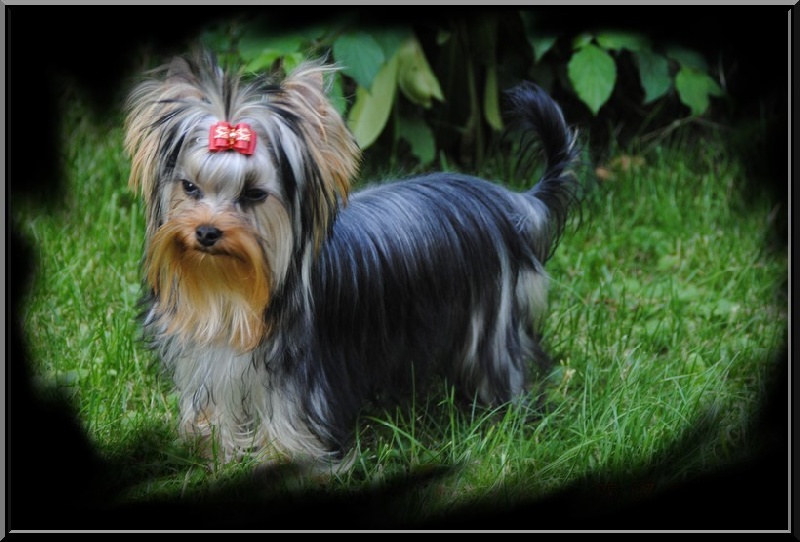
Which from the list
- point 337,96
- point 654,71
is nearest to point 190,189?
point 337,96

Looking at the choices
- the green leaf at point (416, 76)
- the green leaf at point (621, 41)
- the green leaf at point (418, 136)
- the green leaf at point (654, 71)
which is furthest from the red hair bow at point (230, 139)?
the green leaf at point (418, 136)

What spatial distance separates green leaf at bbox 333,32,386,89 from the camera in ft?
10.3

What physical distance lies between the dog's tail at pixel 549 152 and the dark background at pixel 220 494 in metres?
0.36

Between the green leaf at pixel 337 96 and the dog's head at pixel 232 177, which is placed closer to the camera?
the dog's head at pixel 232 177

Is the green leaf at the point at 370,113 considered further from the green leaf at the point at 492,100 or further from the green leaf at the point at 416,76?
the green leaf at the point at 492,100

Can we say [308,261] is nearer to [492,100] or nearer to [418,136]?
[492,100]

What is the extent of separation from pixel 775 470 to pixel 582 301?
4.71ft

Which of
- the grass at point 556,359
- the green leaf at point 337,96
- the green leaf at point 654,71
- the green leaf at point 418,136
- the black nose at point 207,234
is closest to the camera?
the black nose at point 207,234

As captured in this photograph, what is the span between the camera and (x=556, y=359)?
4227 mm

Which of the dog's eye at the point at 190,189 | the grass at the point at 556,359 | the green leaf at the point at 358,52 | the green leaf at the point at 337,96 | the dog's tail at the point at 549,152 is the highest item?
the green leaf at the point at 358,52

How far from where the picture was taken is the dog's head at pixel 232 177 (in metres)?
2.88

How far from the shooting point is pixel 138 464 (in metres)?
3.34

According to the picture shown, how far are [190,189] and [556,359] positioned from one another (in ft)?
6.04

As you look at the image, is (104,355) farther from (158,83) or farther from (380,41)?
(380,41)
